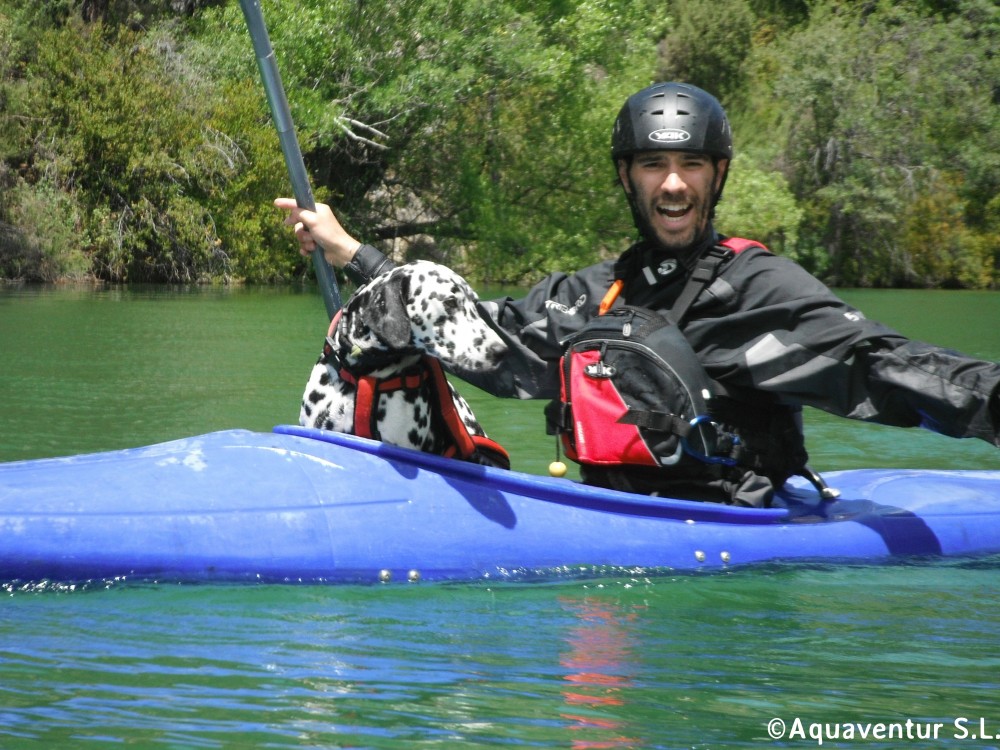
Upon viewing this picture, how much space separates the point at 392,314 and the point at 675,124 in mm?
964

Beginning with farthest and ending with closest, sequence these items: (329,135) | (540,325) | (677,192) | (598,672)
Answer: (329,135), (540,325), (677,192), (598,672)

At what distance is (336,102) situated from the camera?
2239 centimetres

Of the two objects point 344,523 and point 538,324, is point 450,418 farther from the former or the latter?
point 344,523

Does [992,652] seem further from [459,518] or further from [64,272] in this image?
[64,272]

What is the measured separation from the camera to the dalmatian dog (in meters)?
3.48

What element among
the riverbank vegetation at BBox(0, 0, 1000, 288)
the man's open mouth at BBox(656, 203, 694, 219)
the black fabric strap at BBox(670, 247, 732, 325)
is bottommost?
the black fabric strap at BBox(670, 247, 732, 325)

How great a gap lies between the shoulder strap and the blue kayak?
53 centimetres

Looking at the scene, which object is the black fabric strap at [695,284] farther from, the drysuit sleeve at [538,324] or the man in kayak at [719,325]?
the drysuit sleeve at [538,324]

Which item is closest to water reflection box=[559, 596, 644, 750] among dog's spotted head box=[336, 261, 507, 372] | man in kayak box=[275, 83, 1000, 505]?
man in kayak box=[275, 83, 1000, 505]

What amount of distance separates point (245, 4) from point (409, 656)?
2264mm

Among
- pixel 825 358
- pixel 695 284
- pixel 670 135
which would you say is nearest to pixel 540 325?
pixel 695 284

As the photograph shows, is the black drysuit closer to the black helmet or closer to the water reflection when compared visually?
the black helmet

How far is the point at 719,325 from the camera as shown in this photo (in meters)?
3.61

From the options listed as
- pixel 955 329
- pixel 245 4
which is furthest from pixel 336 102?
pixel 245 4
